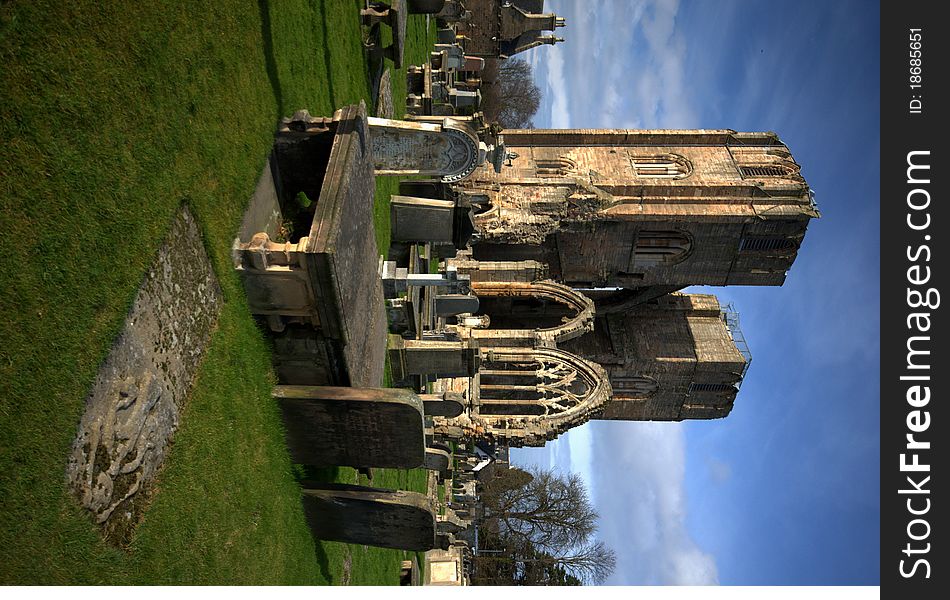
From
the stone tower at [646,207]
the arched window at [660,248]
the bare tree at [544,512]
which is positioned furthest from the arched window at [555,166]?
the bare tree at [544,512]

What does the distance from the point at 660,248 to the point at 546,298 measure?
4149 mm

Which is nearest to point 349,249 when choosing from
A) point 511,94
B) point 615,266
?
point 615,266

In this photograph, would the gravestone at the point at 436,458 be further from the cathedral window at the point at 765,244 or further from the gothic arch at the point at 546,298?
the cathedral window at the point at 765,244

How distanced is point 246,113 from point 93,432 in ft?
12.5

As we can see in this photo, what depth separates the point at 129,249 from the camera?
4426mm

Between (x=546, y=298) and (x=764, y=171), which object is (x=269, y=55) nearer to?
(x=546, y=298)

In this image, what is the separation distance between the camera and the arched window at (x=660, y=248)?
19.9 m

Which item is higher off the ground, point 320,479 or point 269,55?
point 269,55

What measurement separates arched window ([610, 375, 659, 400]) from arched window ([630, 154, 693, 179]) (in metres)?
7.24

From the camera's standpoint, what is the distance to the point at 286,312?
6727 mm

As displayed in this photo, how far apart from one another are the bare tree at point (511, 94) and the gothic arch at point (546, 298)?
32378mm

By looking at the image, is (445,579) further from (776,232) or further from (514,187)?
(776,232)

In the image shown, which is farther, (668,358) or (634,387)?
(634,387)
